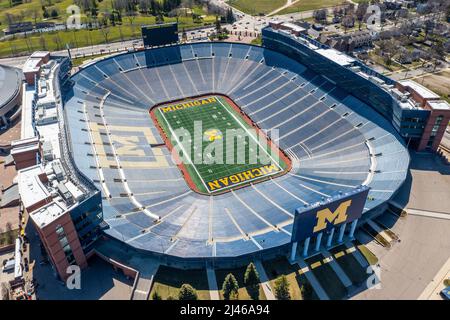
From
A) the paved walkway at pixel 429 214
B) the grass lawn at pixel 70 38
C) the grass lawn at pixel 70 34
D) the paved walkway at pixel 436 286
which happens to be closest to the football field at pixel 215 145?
the paved walkway at pixel 429 214

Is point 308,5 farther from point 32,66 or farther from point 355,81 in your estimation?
point 32,66

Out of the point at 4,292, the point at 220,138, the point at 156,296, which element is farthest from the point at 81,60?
the point at 156,296

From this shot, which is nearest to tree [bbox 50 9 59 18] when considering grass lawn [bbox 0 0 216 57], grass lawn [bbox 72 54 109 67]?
grass lawn [bbox 0 0 216 57]

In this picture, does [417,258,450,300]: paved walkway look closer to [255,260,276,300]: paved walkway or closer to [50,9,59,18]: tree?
[255,260,276,300]: paved walkway

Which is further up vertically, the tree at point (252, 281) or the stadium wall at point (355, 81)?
the stadium wall at point (355, 81)

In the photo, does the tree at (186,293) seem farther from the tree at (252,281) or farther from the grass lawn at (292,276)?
the grass lawn at (292,276)
